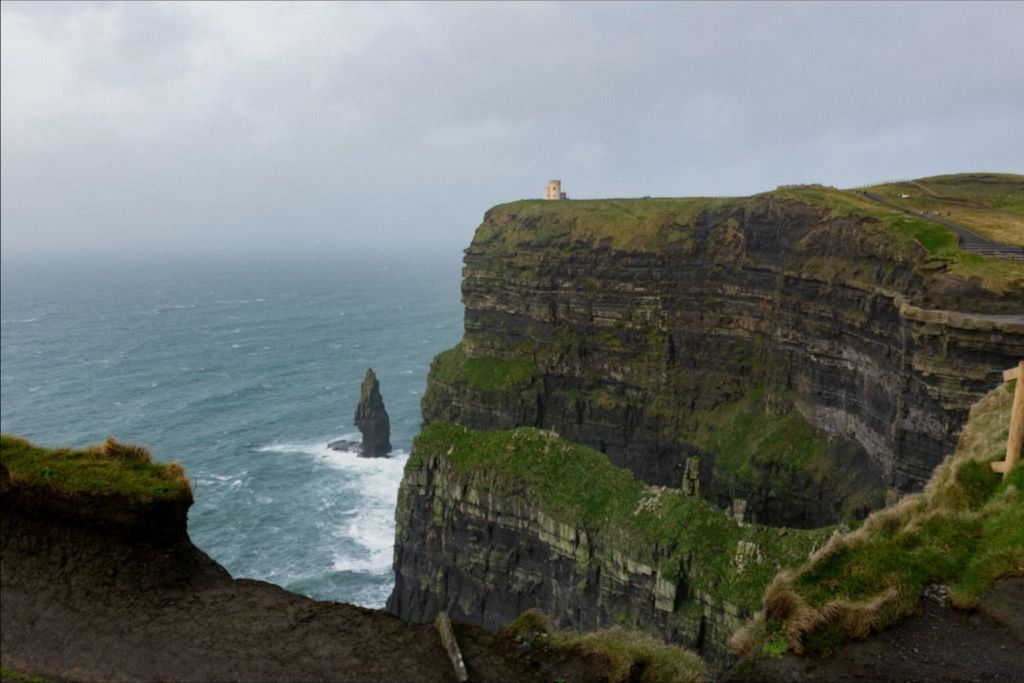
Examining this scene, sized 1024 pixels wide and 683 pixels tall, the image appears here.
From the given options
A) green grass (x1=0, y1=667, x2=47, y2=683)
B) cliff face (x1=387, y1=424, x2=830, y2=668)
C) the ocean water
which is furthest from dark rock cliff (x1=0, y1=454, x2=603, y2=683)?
the ocean water

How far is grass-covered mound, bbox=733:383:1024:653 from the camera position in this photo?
11492 mm

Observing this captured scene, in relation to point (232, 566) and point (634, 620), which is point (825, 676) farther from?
point (232, 566)

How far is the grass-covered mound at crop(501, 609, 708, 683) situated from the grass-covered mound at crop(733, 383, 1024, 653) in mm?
1485

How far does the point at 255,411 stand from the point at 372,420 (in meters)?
26.7

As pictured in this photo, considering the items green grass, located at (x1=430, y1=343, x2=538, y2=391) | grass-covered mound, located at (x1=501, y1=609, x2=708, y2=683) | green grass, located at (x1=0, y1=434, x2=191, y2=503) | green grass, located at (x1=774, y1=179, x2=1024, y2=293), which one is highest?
green grass, located at (x1=774, y1=179, x2=1024, y2=293)

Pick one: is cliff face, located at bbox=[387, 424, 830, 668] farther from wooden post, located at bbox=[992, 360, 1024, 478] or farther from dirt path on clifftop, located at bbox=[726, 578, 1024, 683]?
dirt path on clifftop, located at bbox=[726, 578, 1024, 683]

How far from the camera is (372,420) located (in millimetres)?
84875

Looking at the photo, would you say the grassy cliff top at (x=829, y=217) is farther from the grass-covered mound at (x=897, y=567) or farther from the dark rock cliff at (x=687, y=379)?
the grass-covered mound at (x=897, y=567)

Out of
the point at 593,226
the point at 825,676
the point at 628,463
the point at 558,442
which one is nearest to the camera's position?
the point at 825,676

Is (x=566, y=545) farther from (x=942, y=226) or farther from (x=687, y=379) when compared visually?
(x=942, y=226)

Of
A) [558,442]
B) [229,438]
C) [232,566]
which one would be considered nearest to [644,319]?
[558,442]

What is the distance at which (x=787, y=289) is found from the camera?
58.3 meters

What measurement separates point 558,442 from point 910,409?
22679 millimetres

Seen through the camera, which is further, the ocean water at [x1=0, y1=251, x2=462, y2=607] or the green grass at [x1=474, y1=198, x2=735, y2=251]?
the green grass at [x1=474, y1=198, x2=735, y2=251]
